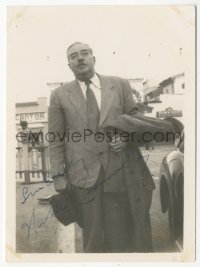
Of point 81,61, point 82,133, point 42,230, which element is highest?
point 81,61

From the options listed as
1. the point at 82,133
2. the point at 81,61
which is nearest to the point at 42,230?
the point at 82,133

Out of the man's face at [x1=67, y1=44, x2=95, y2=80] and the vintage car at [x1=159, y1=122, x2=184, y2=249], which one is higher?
the man's face at [x1=67, y1=44, x2=95, y2=80]

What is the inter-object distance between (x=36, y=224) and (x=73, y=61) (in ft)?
1.19

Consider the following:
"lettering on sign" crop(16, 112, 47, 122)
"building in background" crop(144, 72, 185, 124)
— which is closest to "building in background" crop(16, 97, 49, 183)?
"lettering on sign" crop(16, 112, 47, 122)

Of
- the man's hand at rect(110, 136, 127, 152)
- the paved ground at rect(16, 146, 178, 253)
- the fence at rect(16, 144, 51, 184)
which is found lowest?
the paved ground at rect(16, 146, 178, 253)

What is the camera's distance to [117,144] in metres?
0.99

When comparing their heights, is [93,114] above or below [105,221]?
above

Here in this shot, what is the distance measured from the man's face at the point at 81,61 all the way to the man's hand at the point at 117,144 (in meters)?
0.15

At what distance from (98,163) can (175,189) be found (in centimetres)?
18

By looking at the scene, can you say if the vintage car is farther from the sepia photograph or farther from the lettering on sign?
the lettering on sign

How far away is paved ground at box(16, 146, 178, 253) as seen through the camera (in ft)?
3.29

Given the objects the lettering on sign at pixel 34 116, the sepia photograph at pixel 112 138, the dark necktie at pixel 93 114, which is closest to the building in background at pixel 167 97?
the sepia photograph at pixel 112 138

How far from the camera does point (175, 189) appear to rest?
1.00 meters

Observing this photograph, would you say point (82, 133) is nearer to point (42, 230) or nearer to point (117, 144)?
point (117, 144)
